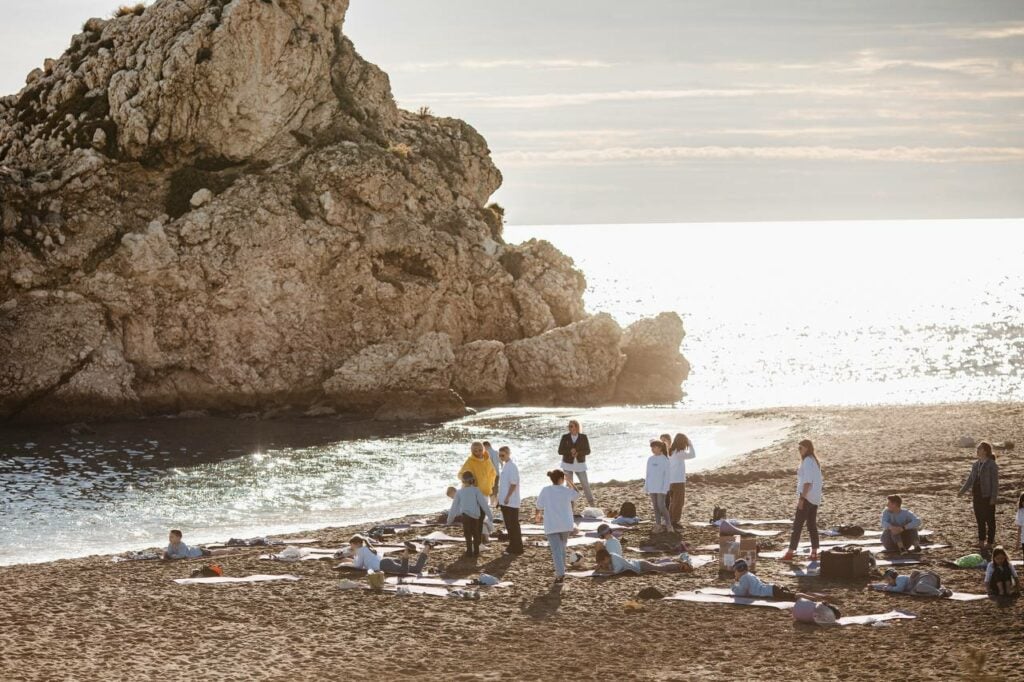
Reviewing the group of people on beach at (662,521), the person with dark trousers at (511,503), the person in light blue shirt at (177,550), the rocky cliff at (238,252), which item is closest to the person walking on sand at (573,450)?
the group of people on beach at (662,521)

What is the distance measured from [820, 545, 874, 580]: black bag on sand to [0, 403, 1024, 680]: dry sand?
0.95 ft

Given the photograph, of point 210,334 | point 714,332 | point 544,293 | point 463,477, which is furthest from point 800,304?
point 463,477

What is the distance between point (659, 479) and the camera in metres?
24.0

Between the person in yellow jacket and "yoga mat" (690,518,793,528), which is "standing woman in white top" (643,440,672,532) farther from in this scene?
the person in yellow jacket

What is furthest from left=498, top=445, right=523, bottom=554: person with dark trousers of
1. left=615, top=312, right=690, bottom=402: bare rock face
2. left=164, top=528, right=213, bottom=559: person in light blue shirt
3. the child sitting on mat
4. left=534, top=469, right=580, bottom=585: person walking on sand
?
left=615, top=312, right=690, bottom=402: bare rock face

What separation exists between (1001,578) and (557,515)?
280 inches

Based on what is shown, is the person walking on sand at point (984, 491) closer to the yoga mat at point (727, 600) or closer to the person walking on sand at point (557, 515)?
the yoga mat at point (727, 600)

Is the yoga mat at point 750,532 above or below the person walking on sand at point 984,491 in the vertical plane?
below

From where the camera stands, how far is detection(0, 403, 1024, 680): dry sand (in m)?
15.8

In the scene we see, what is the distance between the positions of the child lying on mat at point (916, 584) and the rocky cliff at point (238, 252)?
34.5 m

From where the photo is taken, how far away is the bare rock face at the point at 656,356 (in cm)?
6166

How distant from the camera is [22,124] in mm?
56125

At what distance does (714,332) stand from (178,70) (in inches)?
2911

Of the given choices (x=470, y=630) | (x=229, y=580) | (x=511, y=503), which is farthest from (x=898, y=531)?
(x=229, y=580)
